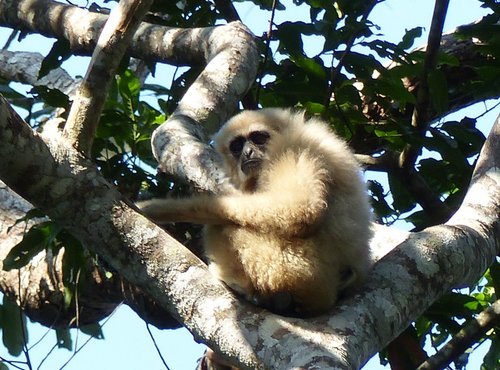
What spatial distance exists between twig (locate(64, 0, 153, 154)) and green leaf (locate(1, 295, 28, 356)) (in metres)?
2.74

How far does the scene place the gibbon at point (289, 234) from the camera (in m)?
4.11

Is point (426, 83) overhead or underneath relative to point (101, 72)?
overhead

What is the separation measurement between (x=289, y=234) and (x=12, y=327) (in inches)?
114

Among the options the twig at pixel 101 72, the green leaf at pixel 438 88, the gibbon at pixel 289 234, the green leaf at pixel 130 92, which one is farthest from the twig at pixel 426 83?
the twig at pixel 101 72

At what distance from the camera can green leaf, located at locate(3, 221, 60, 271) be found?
495cm

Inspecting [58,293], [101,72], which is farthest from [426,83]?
[58,293]

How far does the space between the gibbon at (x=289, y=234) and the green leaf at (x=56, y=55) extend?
220 centimetres

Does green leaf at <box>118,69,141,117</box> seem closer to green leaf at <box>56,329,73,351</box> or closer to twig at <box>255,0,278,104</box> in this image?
twig at <box>255,0,278,104</box>

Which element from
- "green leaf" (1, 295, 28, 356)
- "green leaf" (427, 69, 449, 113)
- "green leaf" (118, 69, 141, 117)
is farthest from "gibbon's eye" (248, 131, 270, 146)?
"green leaf" (1, 295, 28, 356)

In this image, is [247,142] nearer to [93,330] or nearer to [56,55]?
[56,55]

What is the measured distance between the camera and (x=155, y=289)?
3.49 m

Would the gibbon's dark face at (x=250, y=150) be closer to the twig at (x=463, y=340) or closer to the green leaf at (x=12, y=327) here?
the twig at (x=463, y=340)

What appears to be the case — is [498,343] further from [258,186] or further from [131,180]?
[131,180]

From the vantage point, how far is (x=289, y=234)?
4184 millimetres
